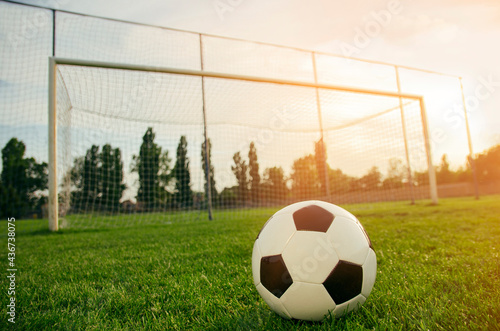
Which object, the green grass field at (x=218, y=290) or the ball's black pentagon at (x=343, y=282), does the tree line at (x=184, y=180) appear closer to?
the green grass field at (x=218, y=290)

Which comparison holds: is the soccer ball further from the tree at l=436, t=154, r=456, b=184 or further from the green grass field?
the tree at l=436, t=154, r=456, b=184

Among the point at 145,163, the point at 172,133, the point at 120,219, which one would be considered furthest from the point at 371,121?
the point at 120,219

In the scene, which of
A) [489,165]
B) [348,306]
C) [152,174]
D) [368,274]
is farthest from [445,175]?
[348,306]

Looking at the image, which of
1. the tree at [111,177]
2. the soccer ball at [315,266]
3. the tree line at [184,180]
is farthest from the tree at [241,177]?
the soccer ball at [315,266]

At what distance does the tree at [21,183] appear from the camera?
12521 millimetres

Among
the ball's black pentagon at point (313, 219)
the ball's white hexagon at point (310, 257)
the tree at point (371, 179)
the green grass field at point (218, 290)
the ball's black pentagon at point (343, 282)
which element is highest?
the tree at point (371, 179)

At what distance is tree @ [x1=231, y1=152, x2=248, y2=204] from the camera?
373 inches

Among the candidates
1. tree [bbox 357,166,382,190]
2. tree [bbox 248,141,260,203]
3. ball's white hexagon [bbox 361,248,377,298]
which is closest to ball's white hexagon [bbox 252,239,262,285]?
ball's white hexagon [bbox 361,248,377,298]

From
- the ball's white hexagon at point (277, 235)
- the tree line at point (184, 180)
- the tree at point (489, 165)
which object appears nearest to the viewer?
the ball's white hexagon at point (277, 235)

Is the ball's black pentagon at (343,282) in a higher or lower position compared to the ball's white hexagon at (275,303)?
higher

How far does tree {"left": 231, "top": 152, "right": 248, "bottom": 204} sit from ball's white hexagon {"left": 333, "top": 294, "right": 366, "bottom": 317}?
798 cm

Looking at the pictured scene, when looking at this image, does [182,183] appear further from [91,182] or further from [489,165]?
[489,165]

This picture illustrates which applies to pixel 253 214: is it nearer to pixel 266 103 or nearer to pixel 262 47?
pixel 266 103

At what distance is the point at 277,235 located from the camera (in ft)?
4.91
